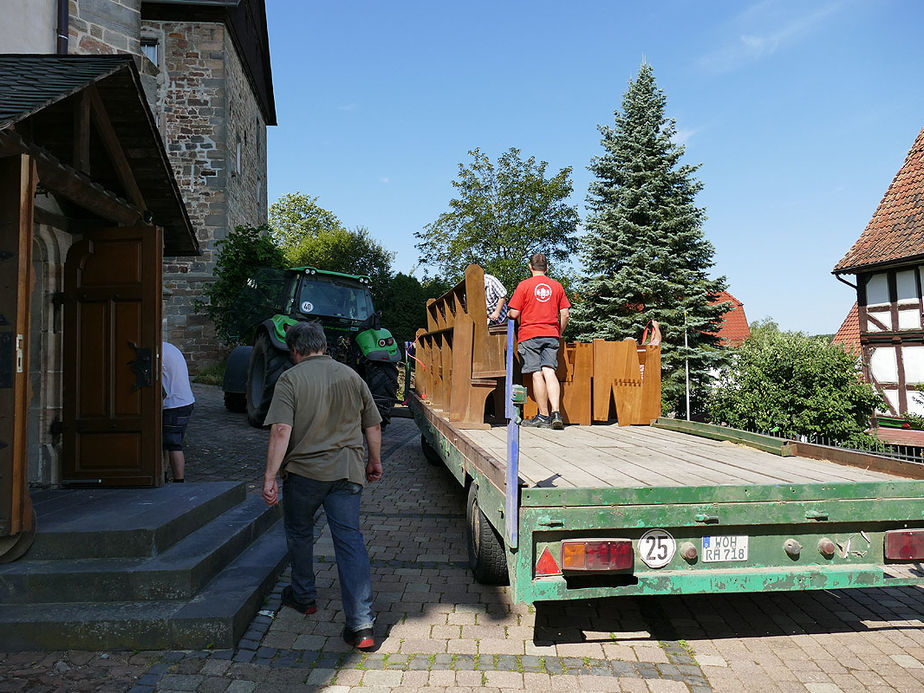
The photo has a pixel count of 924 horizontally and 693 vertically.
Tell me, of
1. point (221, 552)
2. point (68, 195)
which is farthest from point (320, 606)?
point (68, 195)

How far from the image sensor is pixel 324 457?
3.56 meters

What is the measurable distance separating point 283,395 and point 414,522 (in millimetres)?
2848

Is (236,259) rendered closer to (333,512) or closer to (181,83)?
(181,83)

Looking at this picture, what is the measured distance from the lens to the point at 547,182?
30.8 m

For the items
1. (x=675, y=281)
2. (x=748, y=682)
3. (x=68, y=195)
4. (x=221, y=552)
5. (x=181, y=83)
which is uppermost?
(x=181, y=83)

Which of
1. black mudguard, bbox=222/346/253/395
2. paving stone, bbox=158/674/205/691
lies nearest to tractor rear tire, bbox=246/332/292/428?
black mudguard, bbox=222/346/253/395

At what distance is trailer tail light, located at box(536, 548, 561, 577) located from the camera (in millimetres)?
2949

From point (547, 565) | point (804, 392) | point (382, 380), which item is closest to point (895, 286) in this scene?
point (804, 392)

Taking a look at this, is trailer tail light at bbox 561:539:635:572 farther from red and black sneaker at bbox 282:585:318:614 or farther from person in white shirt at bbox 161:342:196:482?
person in white shirt at bbox 161:342:196:482

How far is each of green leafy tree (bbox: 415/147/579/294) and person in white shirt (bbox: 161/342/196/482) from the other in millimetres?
24440

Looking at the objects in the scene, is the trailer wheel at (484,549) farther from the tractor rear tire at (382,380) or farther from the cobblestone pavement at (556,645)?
the tractor rear tire at (382,380)

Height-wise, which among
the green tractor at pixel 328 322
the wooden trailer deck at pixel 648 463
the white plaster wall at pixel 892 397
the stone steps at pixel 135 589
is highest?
the green tractor at pixel 328 322

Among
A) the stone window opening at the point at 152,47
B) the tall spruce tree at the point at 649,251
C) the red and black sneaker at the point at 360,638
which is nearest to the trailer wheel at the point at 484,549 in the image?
the red and black sneaker at the point at 360,638

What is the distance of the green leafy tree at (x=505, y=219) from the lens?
30516 millimetres
